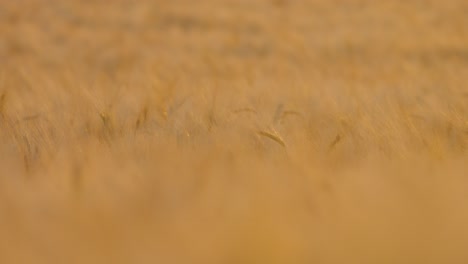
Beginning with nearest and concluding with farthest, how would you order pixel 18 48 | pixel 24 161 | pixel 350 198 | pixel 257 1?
pixel 350 198, pixel 24 161, pixel 18 48, pixel 257 1

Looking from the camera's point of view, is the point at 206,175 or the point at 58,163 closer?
the point at 206,175

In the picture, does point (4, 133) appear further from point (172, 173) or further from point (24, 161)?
point (172, 173)

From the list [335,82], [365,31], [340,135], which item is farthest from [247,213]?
[365,31]

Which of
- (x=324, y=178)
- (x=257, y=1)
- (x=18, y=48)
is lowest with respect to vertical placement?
(x=324, y=178)

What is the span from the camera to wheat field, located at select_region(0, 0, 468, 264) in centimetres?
51

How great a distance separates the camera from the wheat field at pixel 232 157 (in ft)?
1.66

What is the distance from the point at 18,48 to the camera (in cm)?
286

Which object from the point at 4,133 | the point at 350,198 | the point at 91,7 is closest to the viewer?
the point at 350,198

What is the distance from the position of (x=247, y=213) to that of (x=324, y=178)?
0.19 m

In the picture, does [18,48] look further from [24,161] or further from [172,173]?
[172,173]

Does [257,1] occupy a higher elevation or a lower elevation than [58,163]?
higher

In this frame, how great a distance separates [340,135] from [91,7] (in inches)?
128

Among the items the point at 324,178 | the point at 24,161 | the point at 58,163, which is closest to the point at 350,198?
the point at 324,178

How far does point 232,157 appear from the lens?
33.5 inches
